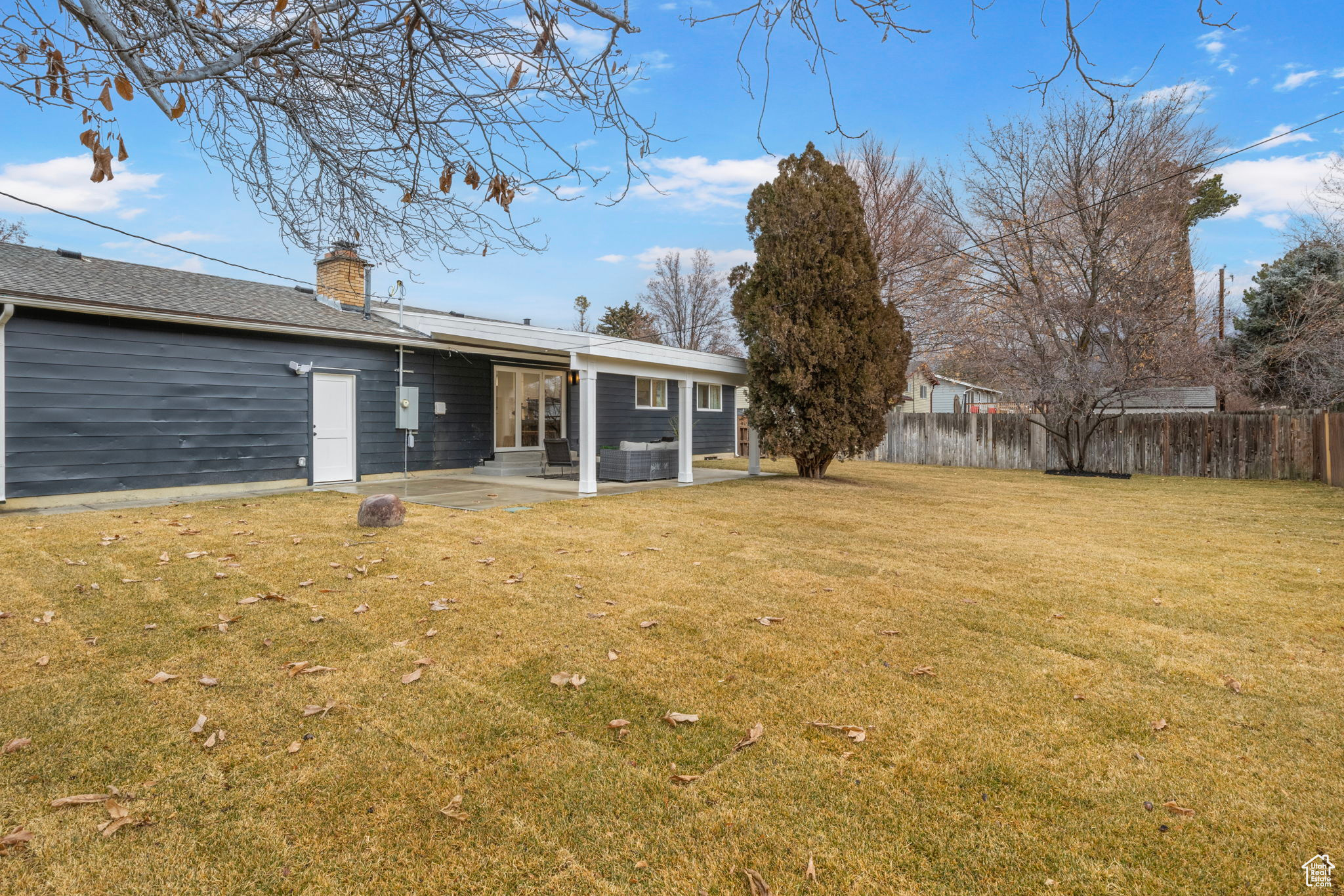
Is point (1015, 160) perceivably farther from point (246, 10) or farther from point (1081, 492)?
point (246, 10)

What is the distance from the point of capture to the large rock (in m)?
7.17

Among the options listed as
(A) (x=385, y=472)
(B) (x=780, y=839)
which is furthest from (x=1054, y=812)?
(A) (x=385, y=472)

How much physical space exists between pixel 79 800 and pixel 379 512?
5.09 meters

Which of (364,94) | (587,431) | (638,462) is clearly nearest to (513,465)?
(638,462)

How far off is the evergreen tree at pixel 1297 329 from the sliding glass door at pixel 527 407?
49.4 feet

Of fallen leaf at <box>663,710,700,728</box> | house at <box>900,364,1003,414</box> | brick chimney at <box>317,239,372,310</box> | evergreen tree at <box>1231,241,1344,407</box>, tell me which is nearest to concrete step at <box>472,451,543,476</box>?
brick chimney at <box>317,239,372,310</box>

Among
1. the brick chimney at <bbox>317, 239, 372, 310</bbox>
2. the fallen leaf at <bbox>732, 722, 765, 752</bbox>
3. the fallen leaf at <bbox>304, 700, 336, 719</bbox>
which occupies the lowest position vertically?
the fallen leaf at <bbox>732, 722, 765, 752</bbox>

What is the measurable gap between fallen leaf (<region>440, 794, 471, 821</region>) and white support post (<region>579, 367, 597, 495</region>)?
7626mm

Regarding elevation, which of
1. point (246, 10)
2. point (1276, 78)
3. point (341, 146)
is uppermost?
point (1276, 78)

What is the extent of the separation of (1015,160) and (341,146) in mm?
18989

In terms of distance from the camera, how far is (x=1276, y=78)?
6.66 meters

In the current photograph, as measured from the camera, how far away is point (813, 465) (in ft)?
42.7

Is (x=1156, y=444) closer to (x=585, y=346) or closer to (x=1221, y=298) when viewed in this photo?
(x=1221, y=298)

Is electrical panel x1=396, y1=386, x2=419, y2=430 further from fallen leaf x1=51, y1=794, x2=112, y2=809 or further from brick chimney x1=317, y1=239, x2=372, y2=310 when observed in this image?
fallen leaf x1=51, y1=794, x2=112, y2=809
